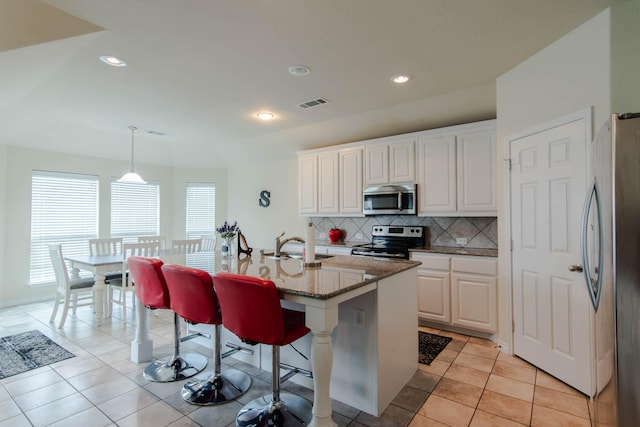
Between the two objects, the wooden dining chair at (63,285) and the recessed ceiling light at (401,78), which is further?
the wooden dining chair at (63,285)

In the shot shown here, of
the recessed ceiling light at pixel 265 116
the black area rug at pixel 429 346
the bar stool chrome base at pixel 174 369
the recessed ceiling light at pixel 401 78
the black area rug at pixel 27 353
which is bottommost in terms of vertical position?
the black area rug at pixel 27 353

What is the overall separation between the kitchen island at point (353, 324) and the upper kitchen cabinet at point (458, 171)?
143cm

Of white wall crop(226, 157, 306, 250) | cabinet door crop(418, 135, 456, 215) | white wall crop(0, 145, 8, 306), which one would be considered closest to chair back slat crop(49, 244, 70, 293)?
white wall crop(0, 145, 8, 306)

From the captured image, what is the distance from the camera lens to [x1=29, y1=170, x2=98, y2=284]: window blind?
4.75m

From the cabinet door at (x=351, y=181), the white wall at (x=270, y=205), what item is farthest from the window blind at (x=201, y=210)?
the cabinet door at (x=351, y=181)

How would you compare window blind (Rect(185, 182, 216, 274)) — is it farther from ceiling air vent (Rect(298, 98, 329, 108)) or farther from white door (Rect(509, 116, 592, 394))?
white door (Rect(509, 116, 592, 394))

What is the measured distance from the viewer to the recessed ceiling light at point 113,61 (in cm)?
255

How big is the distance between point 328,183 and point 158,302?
3.00 m

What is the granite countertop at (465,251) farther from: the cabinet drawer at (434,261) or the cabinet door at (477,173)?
the cabinet door at (477,173)

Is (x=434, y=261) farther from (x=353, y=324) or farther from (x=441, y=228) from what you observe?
(x=353, y=324)

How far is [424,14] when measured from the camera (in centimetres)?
203

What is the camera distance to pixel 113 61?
8.59 feet

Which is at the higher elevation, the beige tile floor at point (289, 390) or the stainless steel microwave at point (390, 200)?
the stainless steel microwave at point (390, 200)

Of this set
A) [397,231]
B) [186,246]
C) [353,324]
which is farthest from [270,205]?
[353,324]
